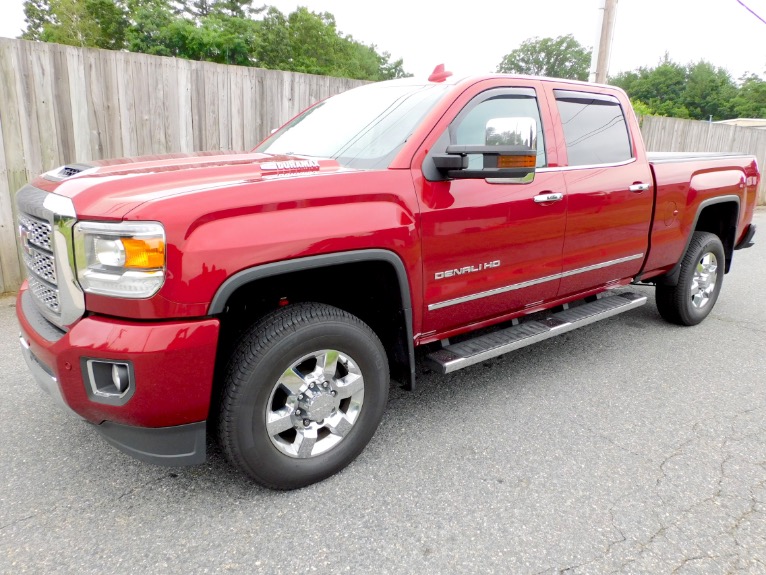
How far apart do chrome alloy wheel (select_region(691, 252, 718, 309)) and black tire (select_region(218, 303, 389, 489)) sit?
11.6 ft

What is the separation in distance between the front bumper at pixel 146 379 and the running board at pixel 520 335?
4.32 ft

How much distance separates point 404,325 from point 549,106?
70.9 inches

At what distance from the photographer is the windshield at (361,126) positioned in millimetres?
2863

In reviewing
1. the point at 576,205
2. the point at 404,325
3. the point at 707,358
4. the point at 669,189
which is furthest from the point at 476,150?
the point at 707,358

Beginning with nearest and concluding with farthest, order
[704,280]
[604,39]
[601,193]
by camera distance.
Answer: [601,193], [704,280], [604,39]

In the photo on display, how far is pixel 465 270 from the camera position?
2.93 metres

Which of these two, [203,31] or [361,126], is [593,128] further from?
[203,31]

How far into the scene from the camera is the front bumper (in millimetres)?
1995

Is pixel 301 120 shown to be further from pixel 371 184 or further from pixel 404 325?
pixel 404 325

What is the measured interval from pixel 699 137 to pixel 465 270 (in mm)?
13225

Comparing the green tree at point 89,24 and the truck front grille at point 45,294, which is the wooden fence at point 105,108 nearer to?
the truck front grille at point 45,294

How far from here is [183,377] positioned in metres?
2.06

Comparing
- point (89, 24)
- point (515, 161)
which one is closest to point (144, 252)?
point (515, 161)

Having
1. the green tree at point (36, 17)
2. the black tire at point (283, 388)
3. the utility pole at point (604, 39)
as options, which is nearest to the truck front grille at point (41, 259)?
the black tire at point (283, 388)
